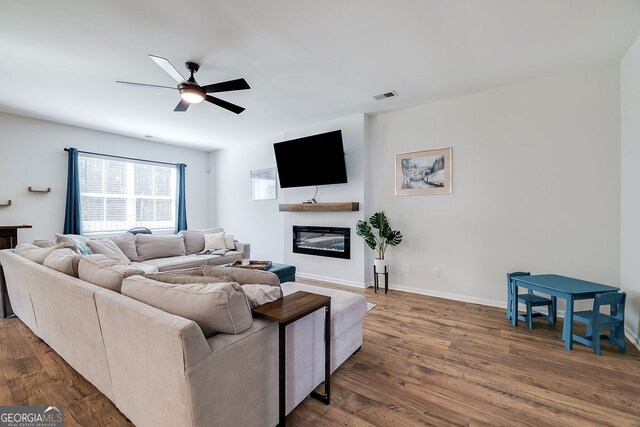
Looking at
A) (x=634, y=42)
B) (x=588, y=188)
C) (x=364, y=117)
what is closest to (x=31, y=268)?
(x=364, y=117)

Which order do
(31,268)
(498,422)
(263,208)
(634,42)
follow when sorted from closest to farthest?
1. (498,422)
2. (31,268)
3. (634,42)
4. (263,208)

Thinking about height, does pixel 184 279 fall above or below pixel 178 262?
above

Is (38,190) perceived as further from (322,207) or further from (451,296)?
(451,296)

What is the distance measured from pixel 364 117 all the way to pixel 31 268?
13.6ft

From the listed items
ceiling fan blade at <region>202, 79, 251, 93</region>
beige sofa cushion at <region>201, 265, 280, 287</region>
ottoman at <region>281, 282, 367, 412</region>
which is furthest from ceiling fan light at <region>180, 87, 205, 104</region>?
ottoman at <region>281, 282, 367, 412</region>

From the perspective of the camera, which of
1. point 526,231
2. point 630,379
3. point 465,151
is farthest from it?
point 465,151

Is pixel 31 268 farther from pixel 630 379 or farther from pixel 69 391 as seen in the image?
pixel 630 379

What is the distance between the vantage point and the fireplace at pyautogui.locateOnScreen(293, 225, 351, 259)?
4.44 m

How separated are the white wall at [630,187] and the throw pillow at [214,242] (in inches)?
201

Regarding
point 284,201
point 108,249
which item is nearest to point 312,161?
point 284,201

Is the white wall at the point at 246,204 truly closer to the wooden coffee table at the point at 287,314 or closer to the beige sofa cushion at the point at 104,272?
the beige sofa cushion at the point at 104,272

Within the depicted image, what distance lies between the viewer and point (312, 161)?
4496mm

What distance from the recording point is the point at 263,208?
5.76m

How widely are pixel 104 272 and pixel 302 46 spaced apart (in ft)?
7.73
